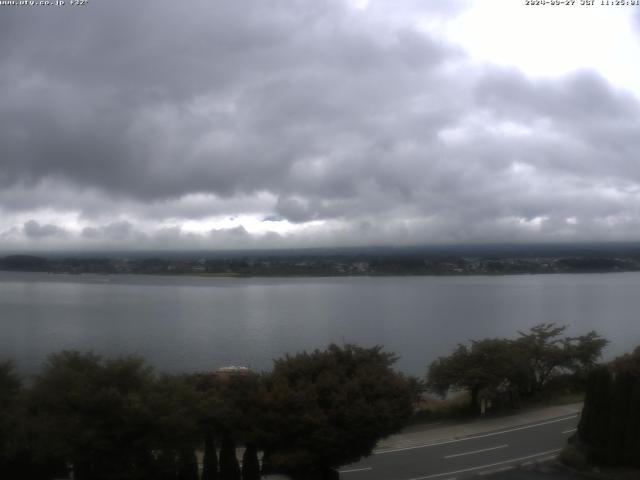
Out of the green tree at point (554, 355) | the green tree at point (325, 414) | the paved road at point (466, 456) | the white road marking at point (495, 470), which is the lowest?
the paved road at point (466, 456)

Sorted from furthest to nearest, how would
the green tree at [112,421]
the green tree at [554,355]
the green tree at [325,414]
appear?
the green tree at [554,355] → the green tree at [325,414] → the green tree at [112,421]

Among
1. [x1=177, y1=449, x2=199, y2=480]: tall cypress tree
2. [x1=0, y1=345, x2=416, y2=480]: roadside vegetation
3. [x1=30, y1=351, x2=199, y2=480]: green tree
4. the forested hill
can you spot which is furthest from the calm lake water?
[x1=30, y1=351, x2=199, y2=480]: green tree

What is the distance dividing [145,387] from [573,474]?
9.69m

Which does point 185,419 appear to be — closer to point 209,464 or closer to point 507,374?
point 209,464

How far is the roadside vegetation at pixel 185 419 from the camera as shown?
484 inches

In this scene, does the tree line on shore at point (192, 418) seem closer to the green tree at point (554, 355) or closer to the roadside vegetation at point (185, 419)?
the roadside vegetation at point (185, 419)

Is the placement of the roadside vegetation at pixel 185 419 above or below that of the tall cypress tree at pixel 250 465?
above

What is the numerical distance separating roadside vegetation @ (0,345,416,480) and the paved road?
2.26 metres

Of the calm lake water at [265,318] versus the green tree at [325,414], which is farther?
the calm lake water at [265,318]

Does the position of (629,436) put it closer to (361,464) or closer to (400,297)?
(361,464)

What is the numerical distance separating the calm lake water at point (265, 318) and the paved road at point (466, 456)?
14748 millimetres

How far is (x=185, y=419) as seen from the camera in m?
12.6

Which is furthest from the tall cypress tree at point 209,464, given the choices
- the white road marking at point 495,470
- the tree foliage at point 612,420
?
the tree foliage at point 612,420

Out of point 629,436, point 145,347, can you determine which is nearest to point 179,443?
point 629,436
